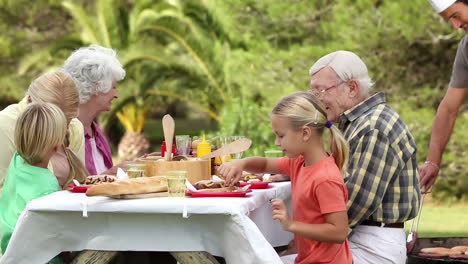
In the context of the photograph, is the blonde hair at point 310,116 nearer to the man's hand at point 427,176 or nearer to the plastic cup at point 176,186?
the plastic cup at point 176,186

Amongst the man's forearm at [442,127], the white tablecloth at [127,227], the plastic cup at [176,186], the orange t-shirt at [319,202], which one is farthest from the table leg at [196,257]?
the man's forearm at [442,127]

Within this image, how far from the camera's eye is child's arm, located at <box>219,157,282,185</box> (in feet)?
13.2

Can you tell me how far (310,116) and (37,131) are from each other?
123 cm

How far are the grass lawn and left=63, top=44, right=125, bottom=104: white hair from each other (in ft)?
20.5

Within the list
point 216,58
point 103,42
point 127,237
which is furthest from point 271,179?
point 103,42

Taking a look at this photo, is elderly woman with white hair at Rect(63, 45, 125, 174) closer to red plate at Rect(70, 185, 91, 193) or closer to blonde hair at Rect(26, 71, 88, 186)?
blonde hair at Rect(26, 71, 88, 186)

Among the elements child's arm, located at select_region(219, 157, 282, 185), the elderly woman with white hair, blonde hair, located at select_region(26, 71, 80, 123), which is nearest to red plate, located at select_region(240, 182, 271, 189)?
child's arm, located at select_region(219, 157, 282, 185)

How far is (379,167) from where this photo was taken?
4008mm

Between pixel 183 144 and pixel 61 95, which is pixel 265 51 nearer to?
pixel 183 144

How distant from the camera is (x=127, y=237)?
12.0ft

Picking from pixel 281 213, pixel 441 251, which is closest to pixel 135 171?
pixel 281 213

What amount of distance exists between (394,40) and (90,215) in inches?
387

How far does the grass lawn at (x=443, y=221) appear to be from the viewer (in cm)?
1096

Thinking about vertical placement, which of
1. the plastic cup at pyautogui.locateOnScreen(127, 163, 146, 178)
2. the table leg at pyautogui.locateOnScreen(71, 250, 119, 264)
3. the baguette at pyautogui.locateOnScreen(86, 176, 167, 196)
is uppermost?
the plastic cup at pyautogui.locateOnScreen(127, 163, 146, 178)
